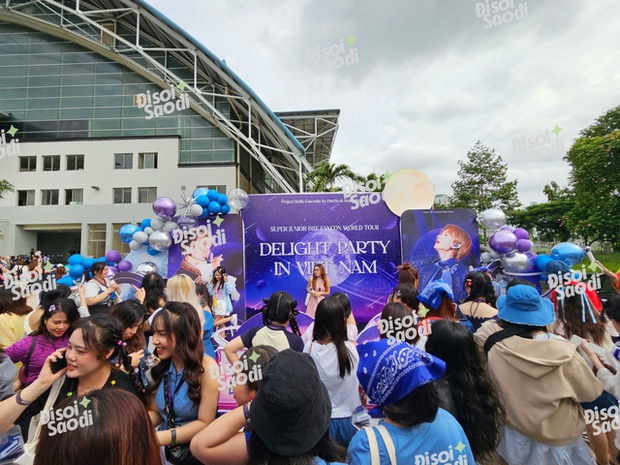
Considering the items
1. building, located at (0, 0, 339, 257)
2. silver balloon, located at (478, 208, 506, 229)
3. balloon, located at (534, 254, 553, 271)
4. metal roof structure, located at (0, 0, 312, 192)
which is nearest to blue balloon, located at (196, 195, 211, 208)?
silver balloon, located at (478, 208, 506, 229)

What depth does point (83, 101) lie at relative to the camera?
64.5 feet

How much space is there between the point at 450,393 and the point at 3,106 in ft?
90.1

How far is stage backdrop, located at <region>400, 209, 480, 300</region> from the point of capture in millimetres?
6188

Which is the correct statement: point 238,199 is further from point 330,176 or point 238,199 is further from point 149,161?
point 149,161

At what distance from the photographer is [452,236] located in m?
6.25

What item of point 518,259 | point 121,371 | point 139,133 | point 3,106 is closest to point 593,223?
point 518,259

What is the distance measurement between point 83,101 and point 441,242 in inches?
868

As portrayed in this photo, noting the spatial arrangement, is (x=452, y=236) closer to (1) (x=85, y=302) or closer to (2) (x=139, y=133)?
(1) (x=85, y=302)

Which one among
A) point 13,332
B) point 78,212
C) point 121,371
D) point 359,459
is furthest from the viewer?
point 78,212

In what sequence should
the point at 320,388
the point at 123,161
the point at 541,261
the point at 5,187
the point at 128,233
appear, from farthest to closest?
the point at 123,161, the point at 5,187, the point at 128,233, the point at 541,261, the point at 320,388

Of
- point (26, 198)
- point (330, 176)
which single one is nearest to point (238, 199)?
point (330, 176)

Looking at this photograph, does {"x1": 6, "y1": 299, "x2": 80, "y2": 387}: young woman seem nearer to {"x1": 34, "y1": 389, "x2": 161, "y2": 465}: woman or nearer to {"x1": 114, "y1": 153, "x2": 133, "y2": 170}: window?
{"x1": 34, "y1": 389, "x2": 161, "y2": 465}: woman

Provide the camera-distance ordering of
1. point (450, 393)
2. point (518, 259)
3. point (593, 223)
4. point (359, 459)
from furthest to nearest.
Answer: point (593, 223), point (518, 259), point (450, 393), point (359, 459)

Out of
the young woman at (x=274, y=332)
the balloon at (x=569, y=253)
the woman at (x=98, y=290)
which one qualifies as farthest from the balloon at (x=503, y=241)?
the woman at (x=98, y=290)
